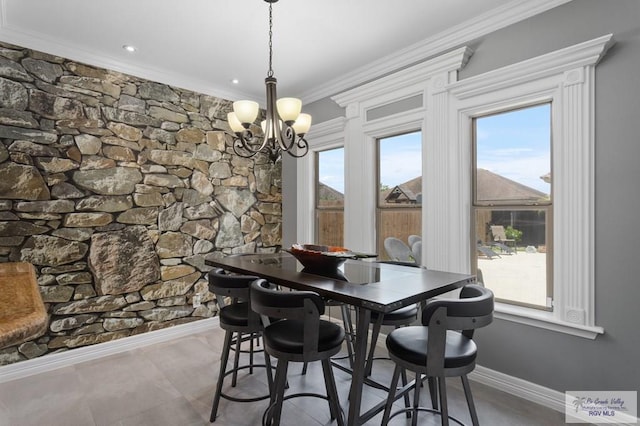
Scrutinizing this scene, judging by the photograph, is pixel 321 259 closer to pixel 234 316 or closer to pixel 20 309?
pixel 234 316

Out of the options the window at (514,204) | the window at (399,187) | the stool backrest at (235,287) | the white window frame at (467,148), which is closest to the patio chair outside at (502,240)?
the window at (514,204)

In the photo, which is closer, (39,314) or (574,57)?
(39,314)

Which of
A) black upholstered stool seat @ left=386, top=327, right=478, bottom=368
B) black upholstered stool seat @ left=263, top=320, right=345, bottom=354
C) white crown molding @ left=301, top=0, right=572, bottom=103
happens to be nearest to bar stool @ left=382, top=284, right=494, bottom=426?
black upholstered stool seat @ left=386, top=327, right=478, bottom=368

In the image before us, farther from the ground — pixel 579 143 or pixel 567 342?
pixel 579 143

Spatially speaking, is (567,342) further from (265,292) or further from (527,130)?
(265,292)

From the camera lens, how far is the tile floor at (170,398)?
7.31ft

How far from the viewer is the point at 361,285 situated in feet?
6.15

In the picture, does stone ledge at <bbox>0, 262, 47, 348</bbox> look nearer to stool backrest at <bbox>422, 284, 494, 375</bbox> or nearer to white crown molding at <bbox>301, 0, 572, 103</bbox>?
stool backrest at <bbox>422, 284, 494, 375</bbox>

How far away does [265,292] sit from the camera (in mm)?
1746

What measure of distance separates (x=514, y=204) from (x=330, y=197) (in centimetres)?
212

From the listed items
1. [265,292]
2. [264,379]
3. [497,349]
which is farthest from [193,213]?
[497,349]

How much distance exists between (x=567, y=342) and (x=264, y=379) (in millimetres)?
2196

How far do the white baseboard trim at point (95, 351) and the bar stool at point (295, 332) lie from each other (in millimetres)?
2106

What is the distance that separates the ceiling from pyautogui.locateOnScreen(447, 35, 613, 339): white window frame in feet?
1.50
